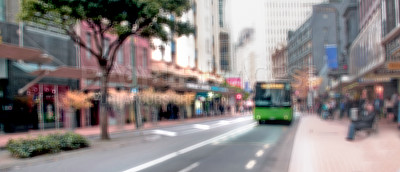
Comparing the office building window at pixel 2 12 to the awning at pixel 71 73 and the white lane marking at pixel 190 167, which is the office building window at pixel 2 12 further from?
the white lane marking at pixel 190 167

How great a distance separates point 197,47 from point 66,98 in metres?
37.9

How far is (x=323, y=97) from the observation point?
7650 centimetres

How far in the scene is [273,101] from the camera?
30547 millimetres

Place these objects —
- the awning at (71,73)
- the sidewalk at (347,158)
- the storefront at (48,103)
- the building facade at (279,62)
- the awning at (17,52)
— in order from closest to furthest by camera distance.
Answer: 1. the sidewalk at (347,158)
2. the awning at (17,52)
3. the awning at (71,73)
4. the storefront at (48,103)
5. the building facade at (279,62)

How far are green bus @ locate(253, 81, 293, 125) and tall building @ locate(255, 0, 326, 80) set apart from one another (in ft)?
4.56

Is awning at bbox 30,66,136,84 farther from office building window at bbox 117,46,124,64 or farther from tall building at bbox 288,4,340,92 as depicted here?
tall building at bbox 288,4,340,92

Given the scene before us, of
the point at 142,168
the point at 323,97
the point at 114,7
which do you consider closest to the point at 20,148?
the point at 142,168

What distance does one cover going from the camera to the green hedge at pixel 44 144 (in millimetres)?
12883

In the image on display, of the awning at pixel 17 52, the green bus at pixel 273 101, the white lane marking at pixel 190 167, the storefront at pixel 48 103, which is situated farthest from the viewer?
the green bus at pixel 273 101

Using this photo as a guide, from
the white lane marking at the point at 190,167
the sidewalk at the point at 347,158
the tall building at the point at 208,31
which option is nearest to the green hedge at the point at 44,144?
the white lane marking at the point at 190,167

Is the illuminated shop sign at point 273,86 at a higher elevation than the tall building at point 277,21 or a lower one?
lower

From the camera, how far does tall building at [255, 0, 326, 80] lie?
31.7m

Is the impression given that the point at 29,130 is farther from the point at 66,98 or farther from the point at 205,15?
the point at 205,15

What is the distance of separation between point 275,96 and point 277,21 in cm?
616
